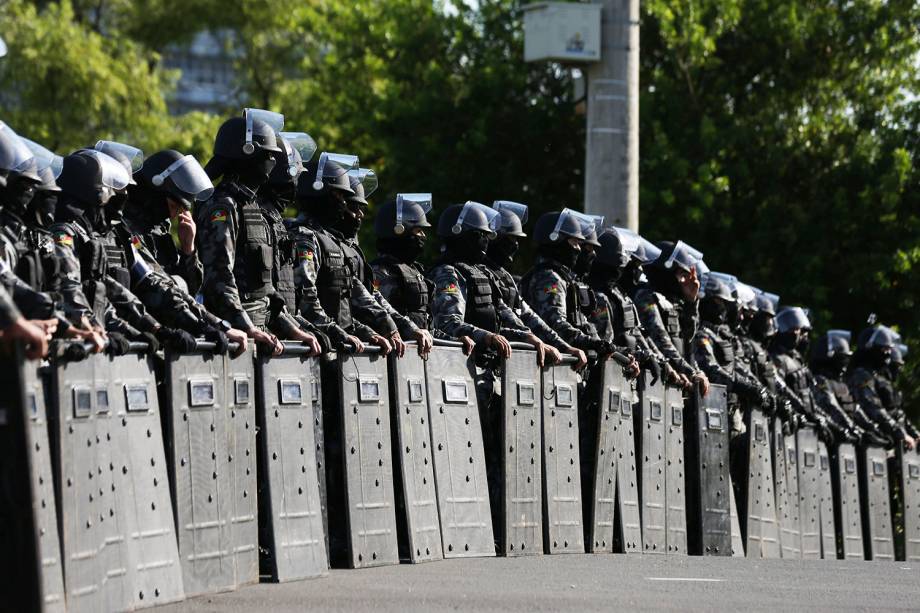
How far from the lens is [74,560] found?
24.4ft

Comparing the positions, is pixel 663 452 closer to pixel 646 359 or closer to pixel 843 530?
pixel 646 359

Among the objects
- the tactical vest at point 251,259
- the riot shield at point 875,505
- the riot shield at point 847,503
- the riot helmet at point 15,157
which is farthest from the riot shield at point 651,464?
the riot shield at point 875,505

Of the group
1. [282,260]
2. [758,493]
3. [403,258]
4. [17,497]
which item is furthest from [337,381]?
[758,493]

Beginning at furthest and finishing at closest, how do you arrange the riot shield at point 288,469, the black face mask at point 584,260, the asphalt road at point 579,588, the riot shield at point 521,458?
the black face mask at point 584,260, the riot shield at point 521,458, the riot shield at point 288,469, the asphalt road at point 579,588

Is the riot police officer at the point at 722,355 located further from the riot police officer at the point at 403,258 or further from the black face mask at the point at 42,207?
the black face mask at the point at 42,207

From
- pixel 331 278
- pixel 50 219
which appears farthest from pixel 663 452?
pixel 50 219

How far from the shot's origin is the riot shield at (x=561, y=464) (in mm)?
11367

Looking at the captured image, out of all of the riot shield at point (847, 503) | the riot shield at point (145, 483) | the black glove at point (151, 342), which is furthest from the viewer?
the riot shield at point (847, 503)

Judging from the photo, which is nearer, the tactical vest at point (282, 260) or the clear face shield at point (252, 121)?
the clear face shield at point (252, 121)

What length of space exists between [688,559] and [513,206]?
3168 mm

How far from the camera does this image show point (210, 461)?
858 centimetres

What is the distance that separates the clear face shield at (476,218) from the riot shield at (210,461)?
3.83 m

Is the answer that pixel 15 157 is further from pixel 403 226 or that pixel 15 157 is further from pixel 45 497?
pixel 403 226

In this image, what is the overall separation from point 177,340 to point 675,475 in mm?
5582
